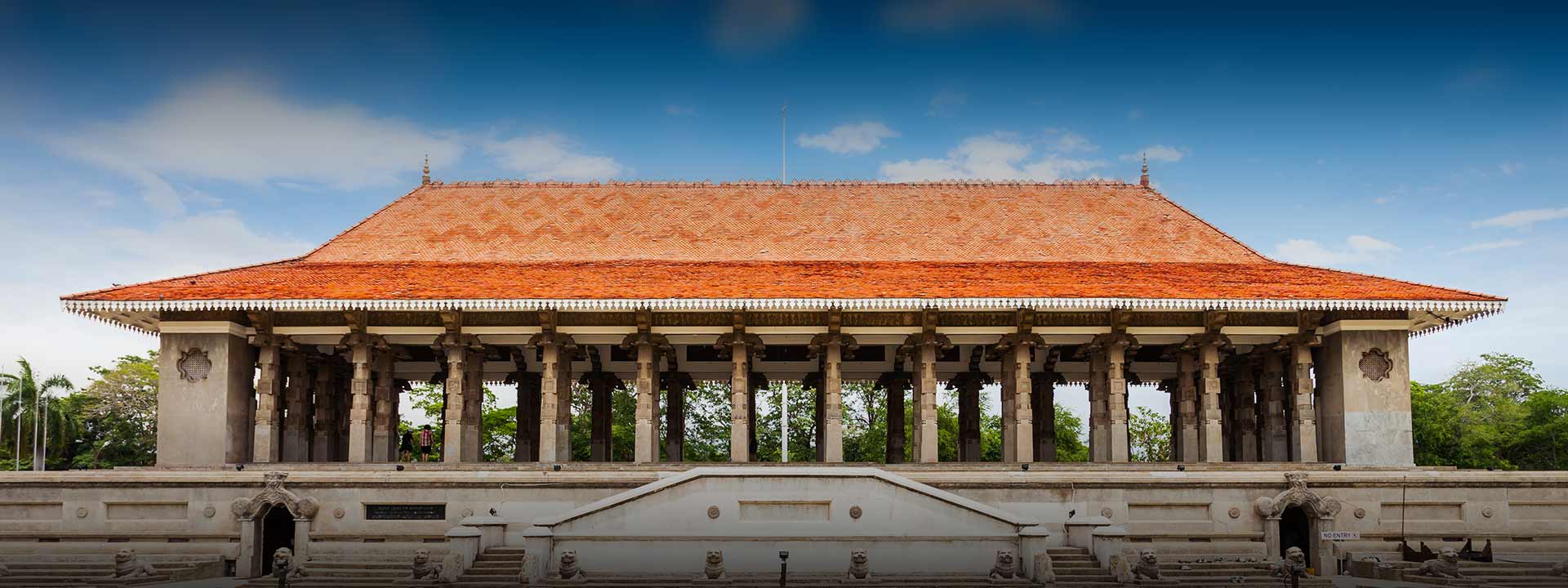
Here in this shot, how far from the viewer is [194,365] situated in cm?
2561

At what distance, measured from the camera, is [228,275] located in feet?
88.4

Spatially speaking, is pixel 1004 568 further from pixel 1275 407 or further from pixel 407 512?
pixel 1275 407

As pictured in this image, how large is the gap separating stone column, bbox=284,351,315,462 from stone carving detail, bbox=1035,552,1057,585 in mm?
17904

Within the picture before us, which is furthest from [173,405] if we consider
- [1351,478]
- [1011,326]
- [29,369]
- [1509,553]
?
[29,369]

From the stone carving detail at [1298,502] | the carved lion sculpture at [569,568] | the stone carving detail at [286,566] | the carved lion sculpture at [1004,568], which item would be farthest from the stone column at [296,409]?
the stone carving detail at [1298,502]

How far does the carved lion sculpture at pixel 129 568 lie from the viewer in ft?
68.8

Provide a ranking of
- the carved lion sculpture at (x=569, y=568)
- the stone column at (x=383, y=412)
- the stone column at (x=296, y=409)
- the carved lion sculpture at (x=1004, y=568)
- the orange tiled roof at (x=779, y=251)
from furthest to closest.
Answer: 1. the stone column at (x=296, y=409)
2. the stone column at (x=383, y=412)
3. the orange tiled roof at (x=779, y=251)
4. the carved lion sculpture at (x=569, y=568)
5. the carved lion sculpture at (x=1004, y=568)

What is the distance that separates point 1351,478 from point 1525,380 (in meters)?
43.7

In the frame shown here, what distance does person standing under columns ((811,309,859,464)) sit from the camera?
86.8 ft

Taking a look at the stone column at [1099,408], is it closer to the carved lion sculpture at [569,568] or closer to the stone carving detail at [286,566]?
the carved lion sculpture at [569,568]

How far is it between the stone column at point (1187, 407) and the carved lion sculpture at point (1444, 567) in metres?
6.58

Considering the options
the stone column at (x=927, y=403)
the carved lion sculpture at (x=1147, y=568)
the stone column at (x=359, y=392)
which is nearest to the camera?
the carved lion sculpture at (x=1147, y=568)

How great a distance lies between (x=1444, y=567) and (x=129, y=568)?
21824 mm

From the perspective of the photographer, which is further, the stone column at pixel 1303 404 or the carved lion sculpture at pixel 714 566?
the stone column at pixel 1303 404
